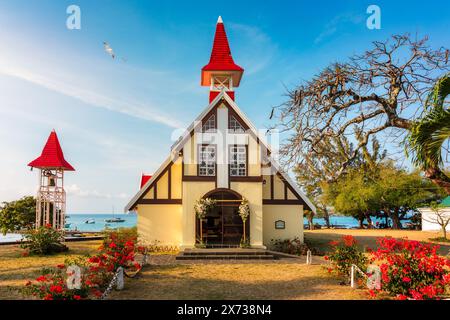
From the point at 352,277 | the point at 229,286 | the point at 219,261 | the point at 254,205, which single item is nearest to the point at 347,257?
the point at 352,277

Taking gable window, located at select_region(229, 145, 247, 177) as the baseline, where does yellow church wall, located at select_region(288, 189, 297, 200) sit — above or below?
below

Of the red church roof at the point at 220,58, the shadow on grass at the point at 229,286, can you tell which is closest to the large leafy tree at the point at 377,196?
the red church roof at the point at 220,58

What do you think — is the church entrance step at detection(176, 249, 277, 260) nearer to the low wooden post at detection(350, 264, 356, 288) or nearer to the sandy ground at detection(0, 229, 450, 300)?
the sandy ground at detection(0, 229, 450, 300)

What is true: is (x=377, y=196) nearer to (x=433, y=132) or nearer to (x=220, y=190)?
(x=220, y=190)

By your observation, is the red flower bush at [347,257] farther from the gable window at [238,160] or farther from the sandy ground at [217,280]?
the gable window at [238,160]

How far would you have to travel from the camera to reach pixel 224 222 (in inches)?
835

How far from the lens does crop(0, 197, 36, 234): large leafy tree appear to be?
25344mm

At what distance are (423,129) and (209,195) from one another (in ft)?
48.4

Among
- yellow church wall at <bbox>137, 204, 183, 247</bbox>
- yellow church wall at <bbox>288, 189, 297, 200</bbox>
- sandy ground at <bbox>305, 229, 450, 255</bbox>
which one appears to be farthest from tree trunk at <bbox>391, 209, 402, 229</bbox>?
yellow church wall at <bbox>137, 204, 183, 247</bbox>

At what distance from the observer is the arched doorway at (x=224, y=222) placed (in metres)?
20.4

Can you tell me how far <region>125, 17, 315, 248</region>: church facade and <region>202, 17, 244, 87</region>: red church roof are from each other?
3.60 metres

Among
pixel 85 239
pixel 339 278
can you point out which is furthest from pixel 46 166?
pixel 339 278

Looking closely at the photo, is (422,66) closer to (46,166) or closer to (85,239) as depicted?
(46,166)

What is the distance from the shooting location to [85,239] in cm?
2967
